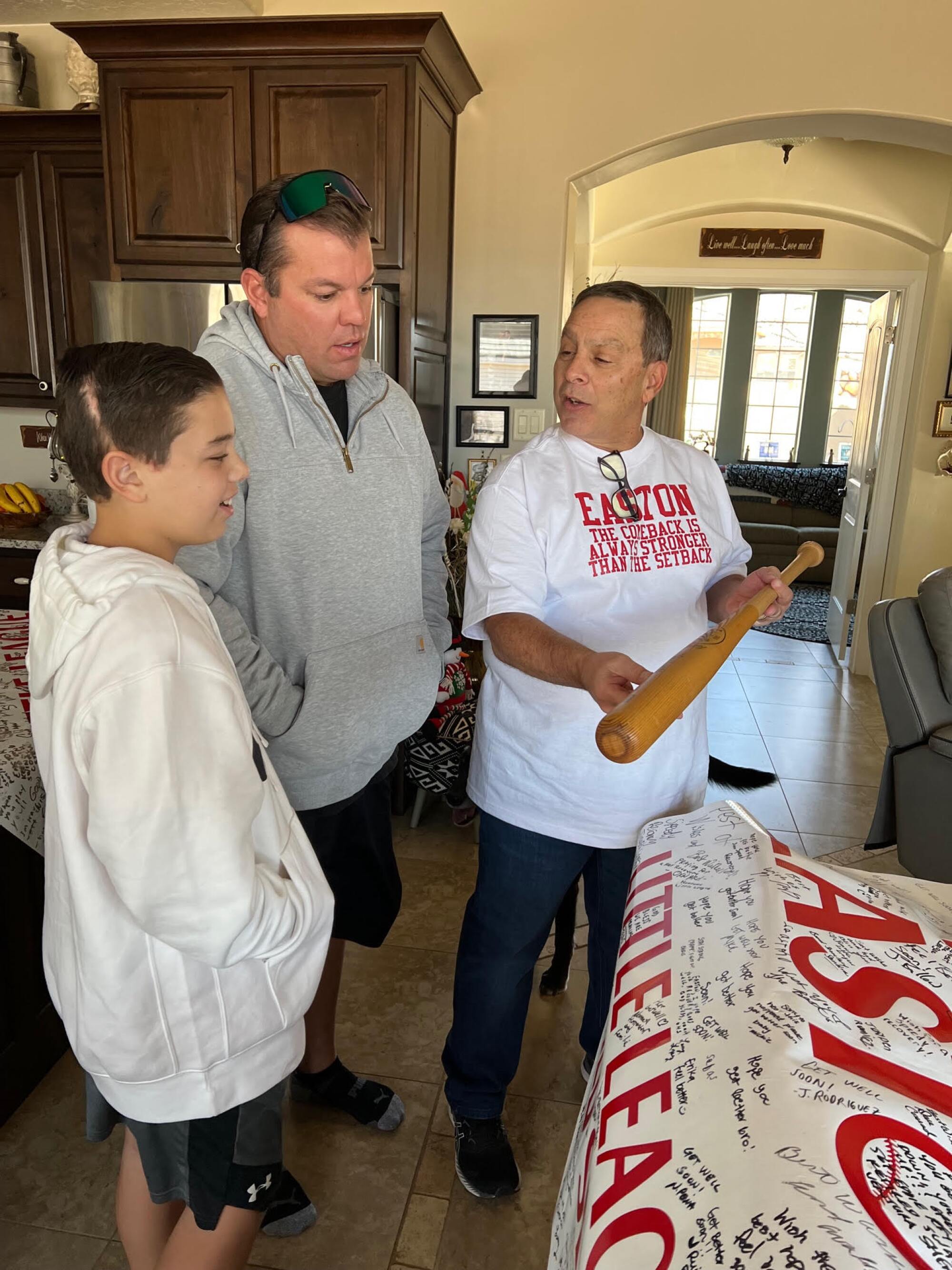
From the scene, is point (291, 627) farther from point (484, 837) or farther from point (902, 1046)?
point (902, 1046)

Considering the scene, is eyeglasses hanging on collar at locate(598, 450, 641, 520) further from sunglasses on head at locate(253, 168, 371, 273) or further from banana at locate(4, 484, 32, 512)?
banana at locate(4, 484, 32, 512)

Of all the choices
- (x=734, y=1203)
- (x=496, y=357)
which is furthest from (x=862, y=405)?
(x=734, y=1203)

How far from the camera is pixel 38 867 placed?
1678 millimetres

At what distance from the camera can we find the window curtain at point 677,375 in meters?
9.60

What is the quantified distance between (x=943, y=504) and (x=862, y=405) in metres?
1.06

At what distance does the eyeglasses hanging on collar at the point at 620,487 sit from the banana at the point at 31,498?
3.03 m

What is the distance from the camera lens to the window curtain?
9.60 meters

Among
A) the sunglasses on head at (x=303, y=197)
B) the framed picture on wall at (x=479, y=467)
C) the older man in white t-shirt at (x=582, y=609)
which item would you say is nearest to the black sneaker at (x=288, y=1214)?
the older man in white t-shirt at (x=582, y=609)

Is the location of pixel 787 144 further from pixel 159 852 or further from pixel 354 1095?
pixel 159 852

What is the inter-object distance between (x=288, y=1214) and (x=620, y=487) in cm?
133

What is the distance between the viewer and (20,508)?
3.61 meters

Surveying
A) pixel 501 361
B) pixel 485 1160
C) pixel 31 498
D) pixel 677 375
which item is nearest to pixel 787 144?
pixel 501 361

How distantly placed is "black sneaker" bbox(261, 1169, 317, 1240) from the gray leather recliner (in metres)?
1.91

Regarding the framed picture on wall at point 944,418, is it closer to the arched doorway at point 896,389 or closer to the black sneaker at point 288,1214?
the arched doorway at point 896,389
